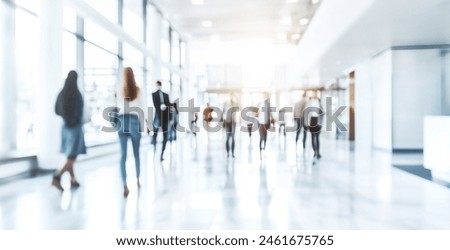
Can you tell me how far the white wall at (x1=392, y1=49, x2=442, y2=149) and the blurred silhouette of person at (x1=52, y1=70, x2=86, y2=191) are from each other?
834 centimetres

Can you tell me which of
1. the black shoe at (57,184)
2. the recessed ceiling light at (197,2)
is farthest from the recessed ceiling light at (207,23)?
the black shoe at (57,184)

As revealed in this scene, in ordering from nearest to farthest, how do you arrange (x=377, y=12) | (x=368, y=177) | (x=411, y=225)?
(x=411, y=225)
(x=368, y=177)
(x=377, y=12)

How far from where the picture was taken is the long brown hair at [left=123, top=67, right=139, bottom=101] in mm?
3736

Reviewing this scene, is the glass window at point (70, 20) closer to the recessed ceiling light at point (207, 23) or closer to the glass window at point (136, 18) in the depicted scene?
the glass window at point (136, 18)

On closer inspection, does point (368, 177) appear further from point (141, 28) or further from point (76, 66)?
point (141, 28)

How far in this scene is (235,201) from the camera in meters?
3.59

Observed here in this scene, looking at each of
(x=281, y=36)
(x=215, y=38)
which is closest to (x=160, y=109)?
(x=215, y=38)

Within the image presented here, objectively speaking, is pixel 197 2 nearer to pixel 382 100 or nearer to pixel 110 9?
pixel 110 9

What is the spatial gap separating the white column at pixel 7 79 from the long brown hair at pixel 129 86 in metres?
2.59

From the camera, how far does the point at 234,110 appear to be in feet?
24.0

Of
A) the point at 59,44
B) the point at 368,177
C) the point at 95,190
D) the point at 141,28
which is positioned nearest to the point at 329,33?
the point at 368,177

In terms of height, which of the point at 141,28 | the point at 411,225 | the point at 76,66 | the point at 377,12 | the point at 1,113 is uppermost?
the point at 141,28

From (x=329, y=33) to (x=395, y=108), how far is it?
289cm

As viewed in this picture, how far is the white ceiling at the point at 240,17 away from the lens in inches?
427
